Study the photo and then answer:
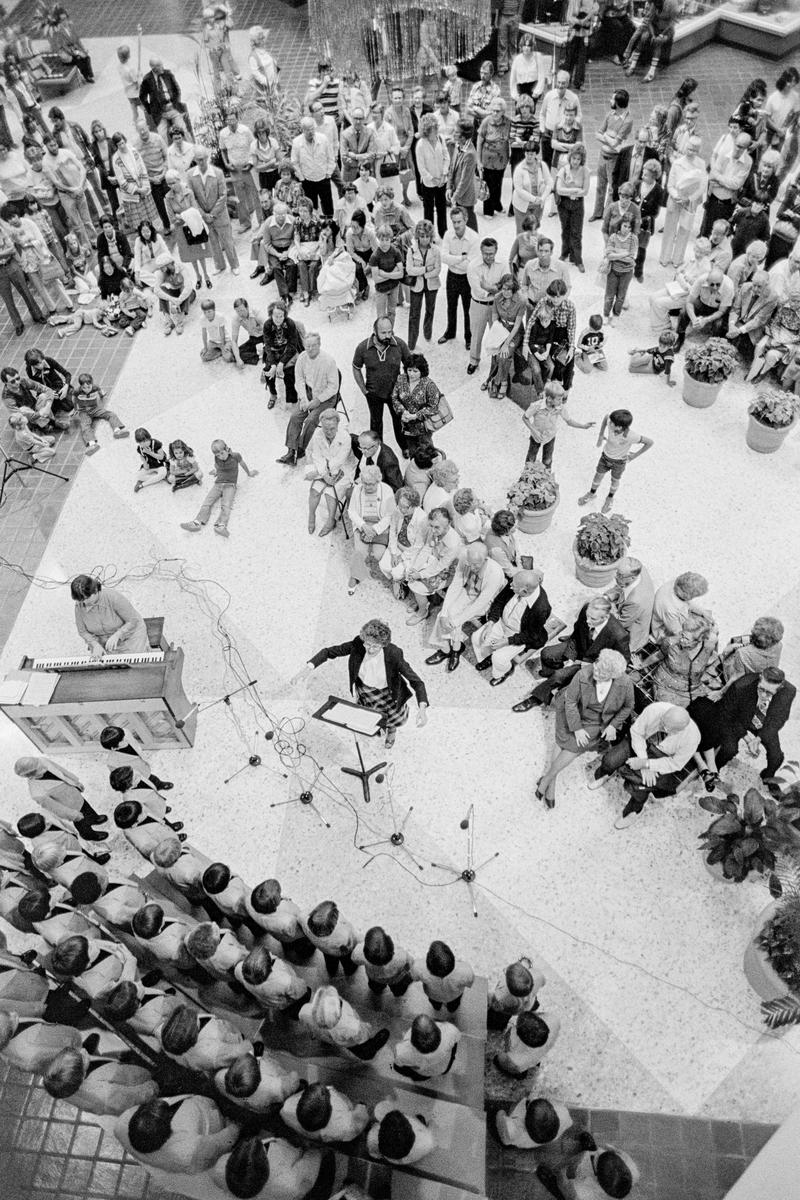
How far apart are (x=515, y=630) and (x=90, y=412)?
5587 millimetres

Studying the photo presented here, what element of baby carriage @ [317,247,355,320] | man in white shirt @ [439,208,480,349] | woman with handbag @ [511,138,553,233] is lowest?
baby carriage @ [317,247,355,320]

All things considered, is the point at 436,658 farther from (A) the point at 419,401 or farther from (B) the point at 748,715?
(B) the point at 748,715

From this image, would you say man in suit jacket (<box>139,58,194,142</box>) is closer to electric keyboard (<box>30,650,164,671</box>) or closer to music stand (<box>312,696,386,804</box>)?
electric keyboard (<box>30,650,164,671</box>)

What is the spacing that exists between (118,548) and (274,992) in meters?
4.85

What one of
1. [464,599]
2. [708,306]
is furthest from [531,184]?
[464,599]

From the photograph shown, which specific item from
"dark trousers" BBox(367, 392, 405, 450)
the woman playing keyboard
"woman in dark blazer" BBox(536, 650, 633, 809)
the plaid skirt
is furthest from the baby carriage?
"woman in dark blazer" BBox(536, 650, 633, 809)

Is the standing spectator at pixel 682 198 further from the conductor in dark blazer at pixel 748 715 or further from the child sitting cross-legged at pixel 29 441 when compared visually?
the child sitting cross-legged at pixel 29 441

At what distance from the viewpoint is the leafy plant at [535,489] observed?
6.91 meters

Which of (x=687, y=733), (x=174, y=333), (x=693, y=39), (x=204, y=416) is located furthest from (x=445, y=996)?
(x=693, y=39)

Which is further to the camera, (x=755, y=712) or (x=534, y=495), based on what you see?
(x=534, y=495)

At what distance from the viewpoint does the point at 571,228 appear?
9648 mm

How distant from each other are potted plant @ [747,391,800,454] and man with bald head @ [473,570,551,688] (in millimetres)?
3256

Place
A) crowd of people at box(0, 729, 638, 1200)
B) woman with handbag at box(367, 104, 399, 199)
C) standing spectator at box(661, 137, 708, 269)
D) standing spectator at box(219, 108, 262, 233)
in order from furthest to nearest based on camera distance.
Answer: standing spectator at box(219, 108, 262, 233)
woman with handbag at box(367, 104, 399, 199)
standing spectator at box(661, 137, 708, 269)
crowd of people at box(0, 729, 638, 1200)

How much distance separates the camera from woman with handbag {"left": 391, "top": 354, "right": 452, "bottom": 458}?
23.3ft
